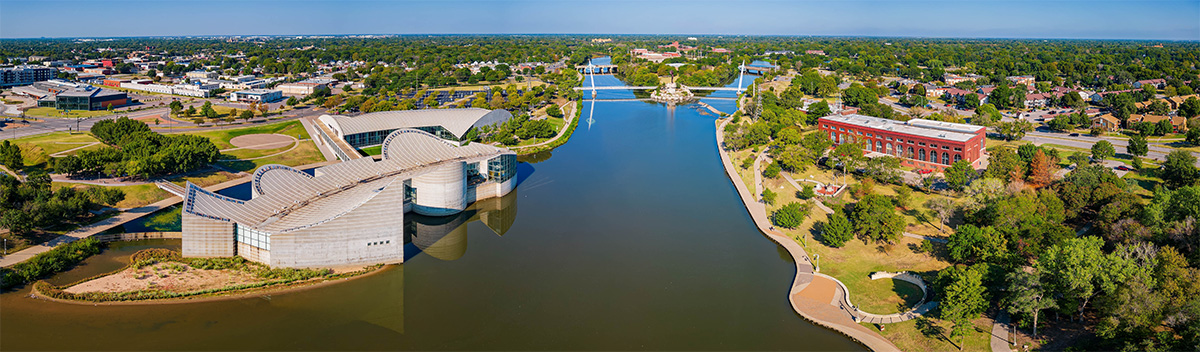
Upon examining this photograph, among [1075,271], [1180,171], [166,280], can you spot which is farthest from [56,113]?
[1180,171]

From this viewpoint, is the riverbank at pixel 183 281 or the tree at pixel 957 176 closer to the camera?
the riverbank at pixel 183 281

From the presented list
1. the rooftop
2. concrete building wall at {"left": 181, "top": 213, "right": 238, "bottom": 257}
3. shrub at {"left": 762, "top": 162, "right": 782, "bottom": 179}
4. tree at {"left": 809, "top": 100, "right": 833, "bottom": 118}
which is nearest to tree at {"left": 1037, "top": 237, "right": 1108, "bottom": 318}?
shrub at {"left": 762, "top": 162, "right": 782, "bottom": 179}

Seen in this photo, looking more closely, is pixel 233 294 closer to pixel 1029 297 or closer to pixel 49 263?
pixel 49 263

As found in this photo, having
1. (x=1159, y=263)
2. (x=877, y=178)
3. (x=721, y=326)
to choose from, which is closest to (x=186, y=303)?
(x=721, y=326)

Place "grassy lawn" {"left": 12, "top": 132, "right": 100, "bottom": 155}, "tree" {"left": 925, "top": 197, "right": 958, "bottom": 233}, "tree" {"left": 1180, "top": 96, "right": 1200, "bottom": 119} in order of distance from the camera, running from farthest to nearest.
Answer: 1. "tree" {"left": 1180, "top": 96, "right": 1200, "bottom": 119}
2. "grassy lawn" {"left": 12, "top": 132, "right": 100, "bottom": 155}
3. "tree" {"left": 925, "top": 197, "right": 958, "bottom": 233}

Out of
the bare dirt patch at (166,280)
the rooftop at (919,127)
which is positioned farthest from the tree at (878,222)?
the bare dirt patch at (166,280)

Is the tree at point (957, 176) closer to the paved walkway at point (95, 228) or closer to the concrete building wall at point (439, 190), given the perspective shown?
the concrete building wall at point (439, 190)

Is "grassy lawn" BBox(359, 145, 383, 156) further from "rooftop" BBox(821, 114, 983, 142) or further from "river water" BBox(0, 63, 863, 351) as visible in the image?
"rooftop" BBox(821, 114, 983, 142)
